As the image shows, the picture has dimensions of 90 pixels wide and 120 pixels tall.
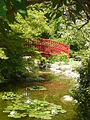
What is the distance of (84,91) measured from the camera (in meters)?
5.75

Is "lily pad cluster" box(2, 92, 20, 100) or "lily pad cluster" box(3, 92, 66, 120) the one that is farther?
"lily pad cluster" box(2, 92, 20, 100)

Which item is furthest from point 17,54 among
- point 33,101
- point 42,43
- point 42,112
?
point 42,43

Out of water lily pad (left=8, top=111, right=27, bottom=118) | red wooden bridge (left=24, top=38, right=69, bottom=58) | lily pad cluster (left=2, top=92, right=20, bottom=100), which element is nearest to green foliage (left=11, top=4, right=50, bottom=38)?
red wooden bridge (left=24, top=38, right=69, bottom=58)

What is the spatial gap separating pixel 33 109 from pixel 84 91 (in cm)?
213

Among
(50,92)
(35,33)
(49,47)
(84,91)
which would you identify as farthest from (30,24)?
(84,91)

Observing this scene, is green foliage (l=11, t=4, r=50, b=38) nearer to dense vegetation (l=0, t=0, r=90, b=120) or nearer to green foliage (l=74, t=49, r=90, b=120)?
dense vegetation (l=0, t=0, r=90, b=120)

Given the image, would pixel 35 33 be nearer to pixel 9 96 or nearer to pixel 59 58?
pixel 59 58

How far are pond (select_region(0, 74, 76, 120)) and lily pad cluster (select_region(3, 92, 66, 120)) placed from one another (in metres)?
0.14

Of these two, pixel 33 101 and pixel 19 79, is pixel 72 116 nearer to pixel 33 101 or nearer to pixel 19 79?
pixel 33 101

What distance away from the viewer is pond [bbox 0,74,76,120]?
23.6 feet

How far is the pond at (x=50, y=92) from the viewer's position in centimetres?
719

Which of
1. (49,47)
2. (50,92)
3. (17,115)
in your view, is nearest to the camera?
(17,115)

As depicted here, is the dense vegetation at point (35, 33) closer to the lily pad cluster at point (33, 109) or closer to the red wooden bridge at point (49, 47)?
the red wooden bridge at point (49, 47)

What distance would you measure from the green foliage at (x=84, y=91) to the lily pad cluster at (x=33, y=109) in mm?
1141
